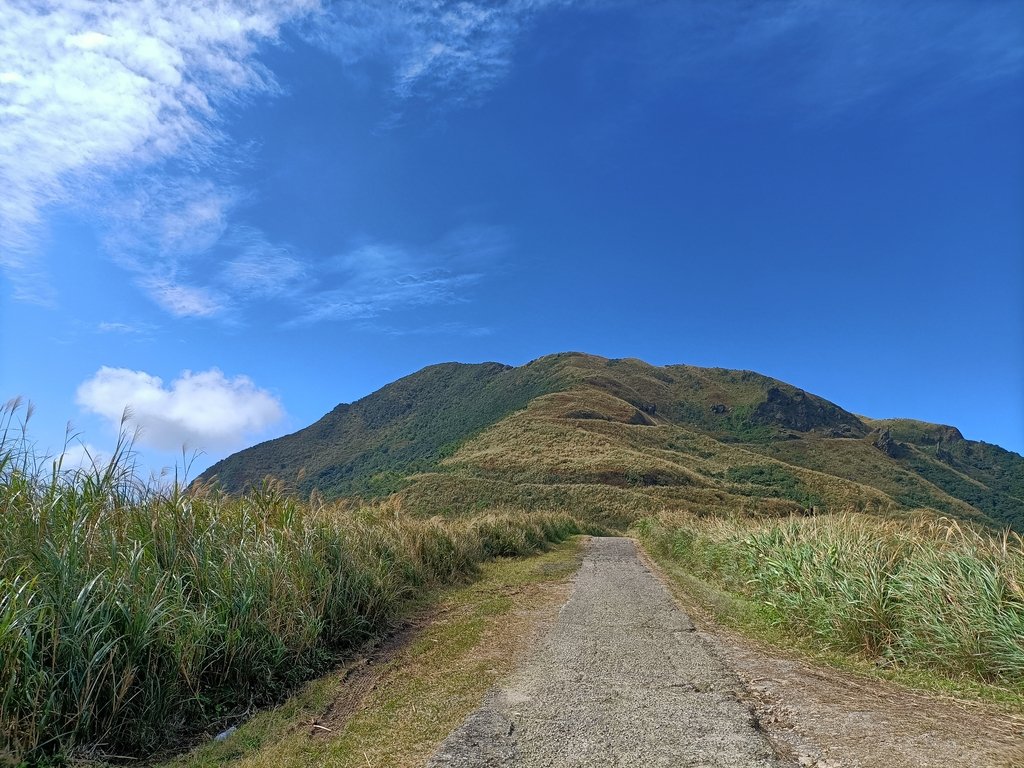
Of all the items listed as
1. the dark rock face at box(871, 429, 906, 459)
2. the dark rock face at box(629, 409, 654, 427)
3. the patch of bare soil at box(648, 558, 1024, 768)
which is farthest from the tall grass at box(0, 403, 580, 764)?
the dark rock face at box(871, 429, 906, 459)

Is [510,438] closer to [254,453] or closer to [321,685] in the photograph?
[254,453]

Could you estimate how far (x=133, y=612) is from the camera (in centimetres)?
420

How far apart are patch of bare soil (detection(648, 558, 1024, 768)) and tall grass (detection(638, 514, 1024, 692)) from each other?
762mm

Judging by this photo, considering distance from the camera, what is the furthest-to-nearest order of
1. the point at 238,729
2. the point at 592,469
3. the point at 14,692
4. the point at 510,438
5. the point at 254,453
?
1. the point at 254,453
2. the point at 510,438
3. the point at 592,469
4. the point at 238,729
5. the point at 14,692

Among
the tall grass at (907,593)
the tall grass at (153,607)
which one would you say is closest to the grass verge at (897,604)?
the tall grass at (907,593)

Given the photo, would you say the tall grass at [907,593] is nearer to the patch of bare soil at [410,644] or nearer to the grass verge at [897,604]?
the grass verge at [897,604]

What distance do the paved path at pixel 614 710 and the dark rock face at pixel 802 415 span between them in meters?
124

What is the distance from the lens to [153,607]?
4.29 meters

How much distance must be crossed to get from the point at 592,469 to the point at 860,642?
4937 cm

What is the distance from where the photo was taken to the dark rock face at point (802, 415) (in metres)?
122

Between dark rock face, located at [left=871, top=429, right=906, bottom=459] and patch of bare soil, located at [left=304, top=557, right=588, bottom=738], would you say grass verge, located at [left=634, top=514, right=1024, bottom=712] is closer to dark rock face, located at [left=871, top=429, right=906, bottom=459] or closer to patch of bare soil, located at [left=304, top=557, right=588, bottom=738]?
patch of bare soil, located at [left=304, top=557, right=588, bottom=738]

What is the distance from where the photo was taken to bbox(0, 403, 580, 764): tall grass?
355 centimetres

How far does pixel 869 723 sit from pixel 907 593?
2.46 metres

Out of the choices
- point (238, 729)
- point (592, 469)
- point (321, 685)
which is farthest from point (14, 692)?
point (592, 469)
